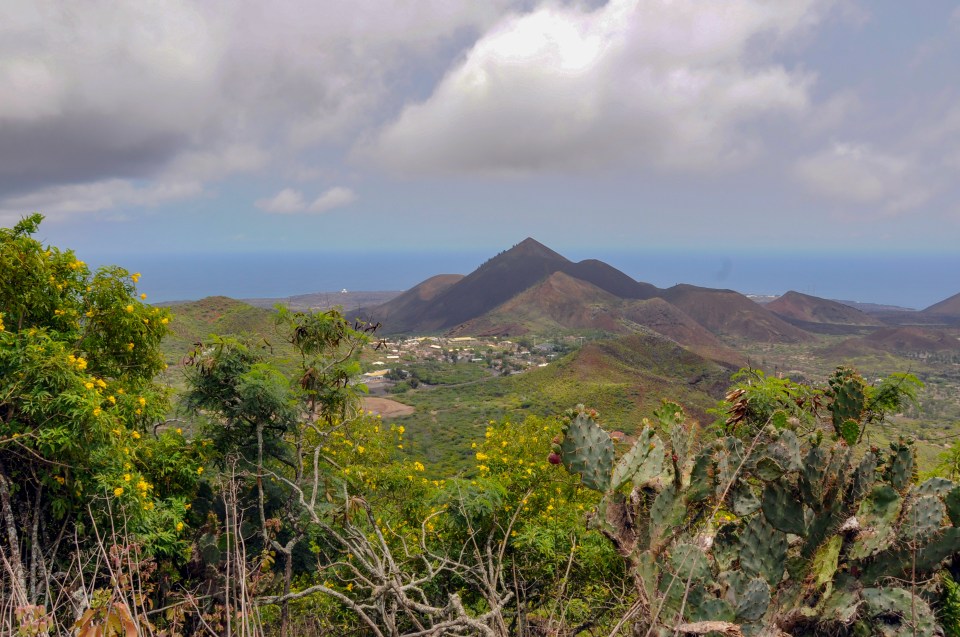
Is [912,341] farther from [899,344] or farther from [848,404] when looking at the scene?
[848,404]

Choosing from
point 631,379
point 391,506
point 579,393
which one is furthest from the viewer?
point 631,379

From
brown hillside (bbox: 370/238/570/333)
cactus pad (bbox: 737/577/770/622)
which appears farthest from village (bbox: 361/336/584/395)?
cactus pad (bbox: 737/577/770/622)

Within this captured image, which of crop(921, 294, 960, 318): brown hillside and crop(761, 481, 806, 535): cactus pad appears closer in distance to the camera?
crop(761, 481, 806, 535): cactus pad

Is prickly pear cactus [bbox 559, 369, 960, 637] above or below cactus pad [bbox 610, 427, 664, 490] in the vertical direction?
below

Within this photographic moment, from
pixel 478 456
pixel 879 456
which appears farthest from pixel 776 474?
pixel 478 456

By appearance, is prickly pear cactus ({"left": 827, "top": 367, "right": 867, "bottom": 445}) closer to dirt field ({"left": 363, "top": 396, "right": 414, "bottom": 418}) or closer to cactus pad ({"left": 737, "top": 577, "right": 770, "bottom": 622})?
cactus pad ({"left": 737, "top": 577, "right": 770, "bottom": 622})

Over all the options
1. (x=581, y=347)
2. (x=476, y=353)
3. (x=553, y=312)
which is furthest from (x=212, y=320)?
(x=553, y=312)

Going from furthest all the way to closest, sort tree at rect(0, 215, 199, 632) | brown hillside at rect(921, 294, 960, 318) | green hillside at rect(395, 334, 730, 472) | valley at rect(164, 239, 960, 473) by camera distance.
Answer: brown hillside at rect(921, 294, 960, 318) → valley at rect(164, 239, 960, 473) → green hillside at rect(395, 334, 730, 472) → tree at rect(0, 215, 199, 632)
